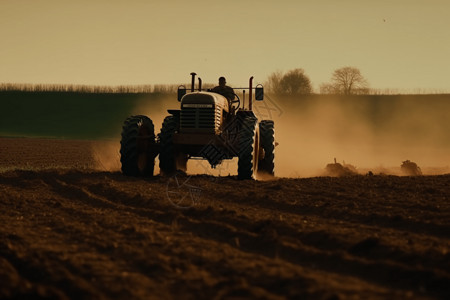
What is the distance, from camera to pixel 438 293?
6711mm

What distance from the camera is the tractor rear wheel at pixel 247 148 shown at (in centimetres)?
1628

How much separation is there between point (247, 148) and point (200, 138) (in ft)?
3.98

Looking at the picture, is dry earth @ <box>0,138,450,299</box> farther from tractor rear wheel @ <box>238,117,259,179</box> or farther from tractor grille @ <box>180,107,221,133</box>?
tractor grille @ <box>180,107,221,133</box>

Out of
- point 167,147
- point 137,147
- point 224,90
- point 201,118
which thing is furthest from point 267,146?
point 137,147

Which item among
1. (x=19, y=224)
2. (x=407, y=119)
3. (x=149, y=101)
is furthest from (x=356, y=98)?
(x=19, y=224)

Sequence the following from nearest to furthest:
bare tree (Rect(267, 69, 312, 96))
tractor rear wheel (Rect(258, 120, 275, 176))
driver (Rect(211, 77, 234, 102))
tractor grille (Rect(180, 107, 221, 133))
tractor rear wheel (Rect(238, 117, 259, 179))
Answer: tractor rear wheel (Rect(238, 117, 259, 179)) < tractor grille (Rect(180, 107, 221, 133)) < tractor rear wheel (Rect(258, 120, 275, 176)) < driver (Rect(211, 77, 234, 102)) < bare tree (Rect(267, 69, 312, 96))

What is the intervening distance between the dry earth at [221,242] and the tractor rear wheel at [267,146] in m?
2.57

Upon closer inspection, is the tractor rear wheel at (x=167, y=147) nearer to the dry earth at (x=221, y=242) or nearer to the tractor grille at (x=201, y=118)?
the tractor grille at (x=201, y=118)

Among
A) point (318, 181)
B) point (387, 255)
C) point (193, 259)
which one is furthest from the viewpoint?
point (318, 181)

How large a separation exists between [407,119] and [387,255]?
50434 mm

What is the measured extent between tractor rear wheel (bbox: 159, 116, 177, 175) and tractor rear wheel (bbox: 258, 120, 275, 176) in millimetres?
2335

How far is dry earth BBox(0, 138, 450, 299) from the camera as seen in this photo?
21.6 feet

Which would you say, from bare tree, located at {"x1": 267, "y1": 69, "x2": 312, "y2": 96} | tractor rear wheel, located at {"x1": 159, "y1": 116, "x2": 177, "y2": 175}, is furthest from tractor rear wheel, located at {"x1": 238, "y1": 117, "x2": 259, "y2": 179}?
bare tree, located at {"x1": 267, "y1": 69, "x2": 312, "y2": 96}

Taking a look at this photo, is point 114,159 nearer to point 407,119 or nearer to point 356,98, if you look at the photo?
point 407,119
